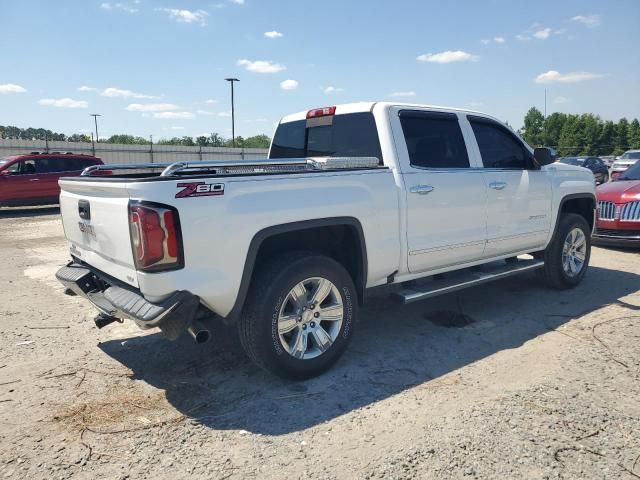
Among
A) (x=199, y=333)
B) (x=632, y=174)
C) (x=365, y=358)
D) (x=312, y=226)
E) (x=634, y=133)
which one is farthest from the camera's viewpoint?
(x=634, y=133)

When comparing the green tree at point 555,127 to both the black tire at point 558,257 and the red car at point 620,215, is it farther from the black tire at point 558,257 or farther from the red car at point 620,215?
the black tire at point 558,257

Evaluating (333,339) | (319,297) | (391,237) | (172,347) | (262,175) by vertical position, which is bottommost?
(172,347)

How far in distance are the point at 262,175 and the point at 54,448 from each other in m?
2.04

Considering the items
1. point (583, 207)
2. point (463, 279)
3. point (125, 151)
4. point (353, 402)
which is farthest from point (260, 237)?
point (125, 151)

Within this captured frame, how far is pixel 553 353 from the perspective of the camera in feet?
13.4

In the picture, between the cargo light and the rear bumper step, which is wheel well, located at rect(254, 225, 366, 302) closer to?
the rear bumper step

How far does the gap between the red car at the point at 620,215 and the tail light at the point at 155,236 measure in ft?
24.0

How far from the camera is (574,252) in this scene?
20.1ft

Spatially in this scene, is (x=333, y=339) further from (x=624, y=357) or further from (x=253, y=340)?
(x=624, y=357)

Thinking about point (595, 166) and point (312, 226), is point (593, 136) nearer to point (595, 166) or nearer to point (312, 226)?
point (595, 166)

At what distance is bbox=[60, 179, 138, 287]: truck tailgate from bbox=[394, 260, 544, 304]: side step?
2.20 m

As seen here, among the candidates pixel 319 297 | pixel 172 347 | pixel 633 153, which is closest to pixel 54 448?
pixel 172 347

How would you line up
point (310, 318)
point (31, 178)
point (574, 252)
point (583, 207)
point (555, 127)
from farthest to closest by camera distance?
point (555, 127)
point (31, 178)
point (583, 207)
point (574, 252)
point (310, 318)

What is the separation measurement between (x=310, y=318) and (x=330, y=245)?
0.70 meters
